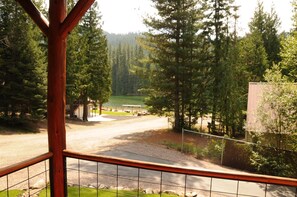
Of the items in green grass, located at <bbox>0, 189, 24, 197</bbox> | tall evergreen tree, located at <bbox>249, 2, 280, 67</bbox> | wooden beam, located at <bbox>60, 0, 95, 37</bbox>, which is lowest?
green grass, located at <bbox>0, 189, 24, 197</bbox>

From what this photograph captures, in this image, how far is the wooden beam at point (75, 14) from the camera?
3.07 meters

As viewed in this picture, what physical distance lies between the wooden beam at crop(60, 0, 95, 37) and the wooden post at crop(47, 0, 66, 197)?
0.27 feet

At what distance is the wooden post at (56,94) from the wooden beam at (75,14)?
83mm

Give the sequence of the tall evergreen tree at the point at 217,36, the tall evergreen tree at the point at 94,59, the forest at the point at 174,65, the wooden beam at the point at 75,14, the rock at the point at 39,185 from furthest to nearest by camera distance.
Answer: the tall evergreen tree at the point at 94,59 < the tall evergreen tree at the point at 217,36 < the forest at the point at 174,65 < the rock at the point at 39,185 < the wooden beam at the point at 75,14

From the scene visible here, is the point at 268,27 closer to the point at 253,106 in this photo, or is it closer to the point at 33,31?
the point at 253,106

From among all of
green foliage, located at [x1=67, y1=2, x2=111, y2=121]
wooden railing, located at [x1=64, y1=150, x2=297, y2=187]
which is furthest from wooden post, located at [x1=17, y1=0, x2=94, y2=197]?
green foliage, located at [x1=67, y1=2, x2=111, y2=121]

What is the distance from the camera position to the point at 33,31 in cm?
1705

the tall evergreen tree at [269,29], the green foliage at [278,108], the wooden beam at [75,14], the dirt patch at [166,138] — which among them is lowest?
the dirt patch at [166,138]

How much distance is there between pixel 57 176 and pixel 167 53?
48.7ft

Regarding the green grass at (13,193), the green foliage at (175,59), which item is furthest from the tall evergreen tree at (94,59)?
the green grass at (13,193)

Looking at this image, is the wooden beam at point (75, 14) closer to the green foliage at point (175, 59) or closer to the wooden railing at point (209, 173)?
the wooden railing at point (209, 173)

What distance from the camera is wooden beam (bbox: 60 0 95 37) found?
3.07 metres

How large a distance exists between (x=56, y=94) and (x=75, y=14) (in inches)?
37.8

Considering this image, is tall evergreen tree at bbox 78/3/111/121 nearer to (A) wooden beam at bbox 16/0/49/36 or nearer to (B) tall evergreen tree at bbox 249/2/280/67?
(B) tall evergreen tree at bbox 249/2/280/67
